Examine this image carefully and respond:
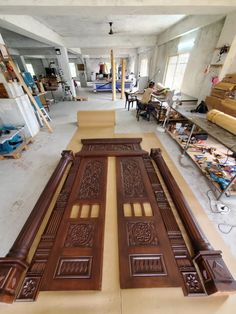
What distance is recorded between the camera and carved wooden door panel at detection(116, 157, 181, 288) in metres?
1.33

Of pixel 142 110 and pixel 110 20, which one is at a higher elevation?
pixel 110 20

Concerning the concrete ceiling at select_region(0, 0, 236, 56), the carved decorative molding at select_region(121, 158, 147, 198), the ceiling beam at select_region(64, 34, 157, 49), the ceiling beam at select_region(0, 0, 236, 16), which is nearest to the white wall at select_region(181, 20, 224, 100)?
the concrete ceiling at select_region(0, 0, 236, 56)

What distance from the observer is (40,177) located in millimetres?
2592

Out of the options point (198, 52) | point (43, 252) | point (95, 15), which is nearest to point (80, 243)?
point (43, 252)

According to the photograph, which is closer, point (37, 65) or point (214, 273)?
point (214, 273)

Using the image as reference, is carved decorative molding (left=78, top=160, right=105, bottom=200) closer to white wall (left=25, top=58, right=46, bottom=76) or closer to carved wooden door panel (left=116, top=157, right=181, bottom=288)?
carved wooden door panel (left=116, top=157, right=181, bottom=288)

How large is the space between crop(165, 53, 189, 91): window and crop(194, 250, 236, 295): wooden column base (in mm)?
5616

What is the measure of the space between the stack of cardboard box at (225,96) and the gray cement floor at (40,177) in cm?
116

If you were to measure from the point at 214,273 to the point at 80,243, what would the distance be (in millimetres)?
1271

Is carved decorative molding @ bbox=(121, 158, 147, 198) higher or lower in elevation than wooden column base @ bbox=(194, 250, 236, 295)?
lower

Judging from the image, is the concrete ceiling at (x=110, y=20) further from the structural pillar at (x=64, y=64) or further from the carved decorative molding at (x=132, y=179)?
the carved decorative molding at (x=132, y=179)

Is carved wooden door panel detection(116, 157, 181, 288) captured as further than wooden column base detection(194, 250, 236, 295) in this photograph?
Yes

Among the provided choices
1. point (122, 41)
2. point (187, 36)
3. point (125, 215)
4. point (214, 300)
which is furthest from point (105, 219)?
point (122, 41)

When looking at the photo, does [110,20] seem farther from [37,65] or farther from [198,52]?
[37,65]
